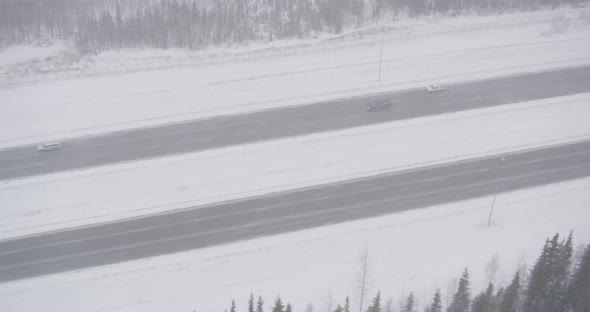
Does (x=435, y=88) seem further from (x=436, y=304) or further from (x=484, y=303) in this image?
(x=484, y=303)

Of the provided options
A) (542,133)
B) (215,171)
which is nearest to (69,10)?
(215,171)

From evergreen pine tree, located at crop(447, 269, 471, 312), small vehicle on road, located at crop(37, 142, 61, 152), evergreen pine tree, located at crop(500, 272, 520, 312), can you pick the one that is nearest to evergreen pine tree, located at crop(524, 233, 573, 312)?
evergreen pine tree, located at crop(500, 272, 520, 312)

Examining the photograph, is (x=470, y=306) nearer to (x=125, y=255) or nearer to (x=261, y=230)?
(x=261, y=230)

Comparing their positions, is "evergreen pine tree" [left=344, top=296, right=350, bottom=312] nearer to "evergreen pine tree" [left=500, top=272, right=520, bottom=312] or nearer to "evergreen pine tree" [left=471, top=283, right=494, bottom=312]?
"evergreen pine tree" [left=471, top=283, right=494, bottom=312]

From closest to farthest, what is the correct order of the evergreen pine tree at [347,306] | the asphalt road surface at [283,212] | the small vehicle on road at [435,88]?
the evergreen pine tree at [347,306], the asphalt road surface at [283,212], the small vehicle on road at [435,88]

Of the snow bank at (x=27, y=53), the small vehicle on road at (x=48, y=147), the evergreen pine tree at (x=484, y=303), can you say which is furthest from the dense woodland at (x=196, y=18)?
the evergreen pine tree at (x=484, y=303)

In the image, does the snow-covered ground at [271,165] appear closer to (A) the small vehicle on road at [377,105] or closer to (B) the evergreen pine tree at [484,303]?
(A) the small vehicle on road at [377,105]
